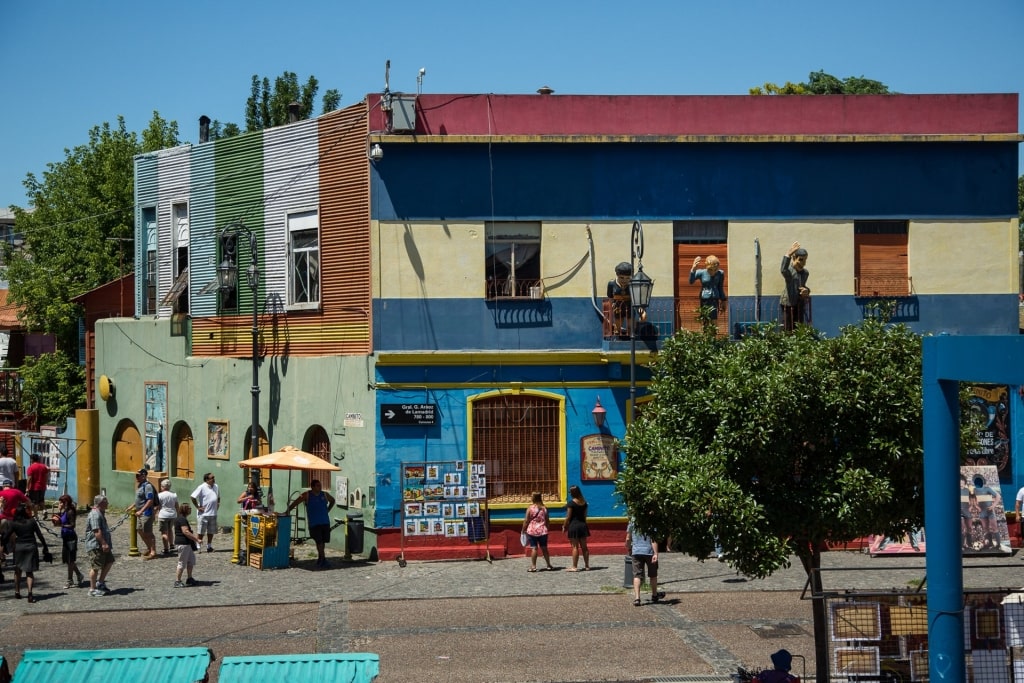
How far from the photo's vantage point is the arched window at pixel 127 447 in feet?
96.1

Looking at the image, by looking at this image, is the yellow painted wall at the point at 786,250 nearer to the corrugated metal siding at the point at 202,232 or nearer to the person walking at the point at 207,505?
the person walking at the point at 207,505

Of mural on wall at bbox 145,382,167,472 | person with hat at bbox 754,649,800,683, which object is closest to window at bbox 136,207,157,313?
mural on wall at bbox 145,382,167,472

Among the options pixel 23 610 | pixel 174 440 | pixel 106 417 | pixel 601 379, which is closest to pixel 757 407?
pixel 601 379

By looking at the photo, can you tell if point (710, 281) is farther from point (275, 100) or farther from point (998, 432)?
point (275, 100)

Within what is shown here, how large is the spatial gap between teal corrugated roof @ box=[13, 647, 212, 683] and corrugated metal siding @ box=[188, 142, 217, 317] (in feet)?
53.9

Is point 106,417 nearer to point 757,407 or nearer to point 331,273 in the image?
point 331,273

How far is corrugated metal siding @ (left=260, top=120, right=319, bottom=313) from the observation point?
2417 centimetres

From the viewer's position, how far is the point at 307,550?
2303 centimetres

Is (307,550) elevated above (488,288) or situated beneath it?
situated beneath

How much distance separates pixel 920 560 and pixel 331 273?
12530 mm

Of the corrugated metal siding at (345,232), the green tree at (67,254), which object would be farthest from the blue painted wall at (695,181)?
the green tree at (67,254)

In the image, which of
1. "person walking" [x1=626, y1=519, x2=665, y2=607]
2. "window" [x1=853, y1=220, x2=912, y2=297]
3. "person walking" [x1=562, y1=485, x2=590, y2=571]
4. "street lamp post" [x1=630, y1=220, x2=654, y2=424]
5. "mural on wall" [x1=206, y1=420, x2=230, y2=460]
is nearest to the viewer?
"person walking" [x1=626, y1=519, x2=665, y2=607]

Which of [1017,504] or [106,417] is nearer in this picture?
[1017,504]

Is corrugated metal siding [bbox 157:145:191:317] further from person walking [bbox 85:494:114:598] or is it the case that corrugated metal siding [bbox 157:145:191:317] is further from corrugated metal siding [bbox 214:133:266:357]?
person walking [bbox 85:494:114:598]
